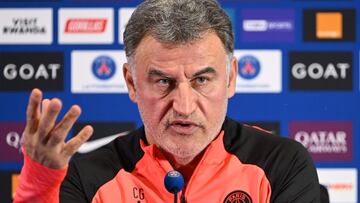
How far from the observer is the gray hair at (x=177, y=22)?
1.43 metres

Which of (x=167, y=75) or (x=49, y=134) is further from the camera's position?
(x=167, y=75)

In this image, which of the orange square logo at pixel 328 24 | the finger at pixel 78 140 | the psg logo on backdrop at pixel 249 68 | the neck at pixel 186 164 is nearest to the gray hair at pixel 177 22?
the neck at pixel 186 164

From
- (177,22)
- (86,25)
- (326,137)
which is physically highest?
(86,25)

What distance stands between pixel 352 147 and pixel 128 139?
1951 mm

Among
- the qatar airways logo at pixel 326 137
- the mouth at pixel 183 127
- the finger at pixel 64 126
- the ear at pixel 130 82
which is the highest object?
the ear at pixel 130 82

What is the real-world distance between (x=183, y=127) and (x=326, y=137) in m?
2.06

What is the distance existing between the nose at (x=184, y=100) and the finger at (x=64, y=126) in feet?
1.20

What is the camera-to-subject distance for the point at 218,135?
1.63 meters

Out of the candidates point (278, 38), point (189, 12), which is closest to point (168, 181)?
point (189, 12)

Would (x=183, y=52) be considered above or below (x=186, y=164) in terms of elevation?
above

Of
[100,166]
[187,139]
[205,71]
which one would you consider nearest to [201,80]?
[205,71]

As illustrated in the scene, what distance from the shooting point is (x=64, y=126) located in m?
1.06

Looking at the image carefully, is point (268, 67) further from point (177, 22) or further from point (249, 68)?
point (177, 22)

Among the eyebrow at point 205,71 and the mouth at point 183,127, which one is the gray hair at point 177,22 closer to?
the eyebrow at point 205,71
